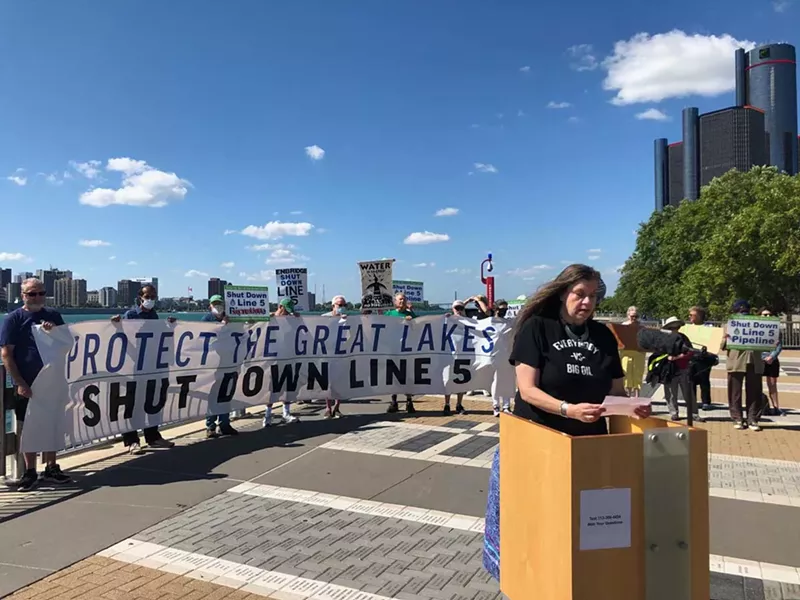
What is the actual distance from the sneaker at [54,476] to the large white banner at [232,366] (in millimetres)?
213

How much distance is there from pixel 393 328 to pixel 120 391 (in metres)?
4.69

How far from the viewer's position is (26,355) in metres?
6.14

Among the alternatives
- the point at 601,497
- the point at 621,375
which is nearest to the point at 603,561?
the point at 601,497

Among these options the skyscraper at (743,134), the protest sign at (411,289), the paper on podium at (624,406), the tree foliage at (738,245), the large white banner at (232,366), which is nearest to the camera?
the paper on podium at (624,406)

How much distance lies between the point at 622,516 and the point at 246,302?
1173cm

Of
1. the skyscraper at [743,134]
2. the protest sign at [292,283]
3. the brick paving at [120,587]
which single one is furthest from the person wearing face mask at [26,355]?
the skyscraper at [743,134]

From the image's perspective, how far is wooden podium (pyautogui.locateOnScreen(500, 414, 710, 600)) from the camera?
2.12 m

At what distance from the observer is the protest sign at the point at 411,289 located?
16.2 meters

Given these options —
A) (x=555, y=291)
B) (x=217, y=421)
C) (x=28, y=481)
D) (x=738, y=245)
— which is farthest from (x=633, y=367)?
(x=738, y=245)

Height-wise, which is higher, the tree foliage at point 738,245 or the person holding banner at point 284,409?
the tree foliage at point 738,245

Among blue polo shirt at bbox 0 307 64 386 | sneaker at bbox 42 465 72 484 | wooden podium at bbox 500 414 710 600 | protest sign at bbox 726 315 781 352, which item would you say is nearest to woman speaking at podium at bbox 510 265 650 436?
wooden podium at bbox 500 414 710 600

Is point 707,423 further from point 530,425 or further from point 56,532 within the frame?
point 56,532

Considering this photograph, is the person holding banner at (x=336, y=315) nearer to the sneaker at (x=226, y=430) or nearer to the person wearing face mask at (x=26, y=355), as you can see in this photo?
the sneaker at (x=226, y=430)

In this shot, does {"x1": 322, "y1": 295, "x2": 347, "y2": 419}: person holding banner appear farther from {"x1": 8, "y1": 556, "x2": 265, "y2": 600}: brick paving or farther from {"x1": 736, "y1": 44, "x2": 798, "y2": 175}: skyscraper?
{"x1": 736, "y1": 44, "x2": 798, "y2": 175}: skyscraper
